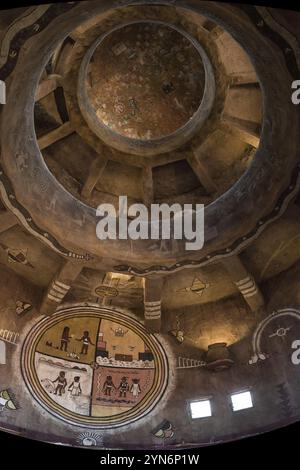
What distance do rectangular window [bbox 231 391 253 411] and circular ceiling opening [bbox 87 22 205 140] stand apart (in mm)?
7252

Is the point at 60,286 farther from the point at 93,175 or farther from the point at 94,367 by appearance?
the point at 93,175

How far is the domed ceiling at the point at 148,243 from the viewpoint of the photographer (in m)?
15.1

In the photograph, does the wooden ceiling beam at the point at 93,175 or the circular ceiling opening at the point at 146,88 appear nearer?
the circular ceiling opening at the point at 146,88

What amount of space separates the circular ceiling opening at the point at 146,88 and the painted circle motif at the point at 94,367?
4.88 meters

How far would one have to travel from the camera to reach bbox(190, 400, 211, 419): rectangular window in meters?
15.7

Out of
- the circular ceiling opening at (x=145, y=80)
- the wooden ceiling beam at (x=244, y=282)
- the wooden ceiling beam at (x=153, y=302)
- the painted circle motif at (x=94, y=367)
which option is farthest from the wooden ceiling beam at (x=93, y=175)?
the wooden ceiling beam at (x=244, y=282)

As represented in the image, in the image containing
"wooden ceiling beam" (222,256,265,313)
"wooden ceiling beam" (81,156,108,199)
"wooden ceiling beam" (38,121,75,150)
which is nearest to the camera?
"wooden ceiling beam" (38,121,75,150)

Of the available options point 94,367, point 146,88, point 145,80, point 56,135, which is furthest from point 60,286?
point 145,80

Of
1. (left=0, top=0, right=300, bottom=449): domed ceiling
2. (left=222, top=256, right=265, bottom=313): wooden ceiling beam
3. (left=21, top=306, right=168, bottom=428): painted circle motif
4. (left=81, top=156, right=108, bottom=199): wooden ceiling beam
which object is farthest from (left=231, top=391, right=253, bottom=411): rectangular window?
(left=81, top=156, right=108, bottom=199): wooden ceiling beam

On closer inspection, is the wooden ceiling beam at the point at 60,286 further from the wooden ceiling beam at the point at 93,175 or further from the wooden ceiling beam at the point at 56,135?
the wooden ceiling beam at the point at 56,135

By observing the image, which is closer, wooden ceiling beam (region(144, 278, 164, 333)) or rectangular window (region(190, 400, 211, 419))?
rectangular window (region(190, 400, 211, 419))

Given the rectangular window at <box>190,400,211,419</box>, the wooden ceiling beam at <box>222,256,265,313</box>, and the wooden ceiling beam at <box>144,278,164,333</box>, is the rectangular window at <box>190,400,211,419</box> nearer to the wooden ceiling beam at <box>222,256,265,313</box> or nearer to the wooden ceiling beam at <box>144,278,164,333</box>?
the wooden ceiling beam at <box>144,278,164,333</box>

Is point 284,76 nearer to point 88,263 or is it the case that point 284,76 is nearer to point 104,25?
point 104,25

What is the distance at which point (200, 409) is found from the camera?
15.9 m
